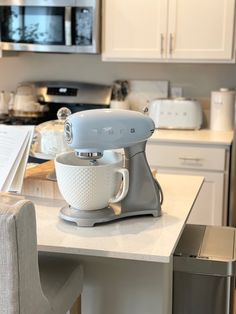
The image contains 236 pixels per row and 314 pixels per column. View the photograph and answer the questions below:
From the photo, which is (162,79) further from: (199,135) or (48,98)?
(48,98)

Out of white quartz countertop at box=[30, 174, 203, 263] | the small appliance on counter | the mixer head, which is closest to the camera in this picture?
white quartz countertop at box=[30, 174, 203, 263]

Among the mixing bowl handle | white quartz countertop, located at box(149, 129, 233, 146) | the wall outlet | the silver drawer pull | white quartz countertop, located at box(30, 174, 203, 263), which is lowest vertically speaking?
the silver drawer pull

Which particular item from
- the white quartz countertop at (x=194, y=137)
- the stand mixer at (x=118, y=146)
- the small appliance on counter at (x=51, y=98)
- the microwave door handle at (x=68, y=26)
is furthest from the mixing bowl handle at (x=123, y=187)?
the small appliance on counter at (x=51, y=98)

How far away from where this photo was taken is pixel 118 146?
60.3 inches

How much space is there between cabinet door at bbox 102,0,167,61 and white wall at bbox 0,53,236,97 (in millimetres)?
334

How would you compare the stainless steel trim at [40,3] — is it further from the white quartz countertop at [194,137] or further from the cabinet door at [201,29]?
the white quartz countertop at [194,137]

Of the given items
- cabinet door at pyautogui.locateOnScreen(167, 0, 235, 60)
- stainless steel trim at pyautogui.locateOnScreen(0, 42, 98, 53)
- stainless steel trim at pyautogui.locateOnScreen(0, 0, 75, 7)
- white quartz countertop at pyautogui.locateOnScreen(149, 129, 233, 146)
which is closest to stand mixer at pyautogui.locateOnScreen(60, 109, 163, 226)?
white quartz countertop at pyautogui.locateOnScreen(149, 129, 233, 146)

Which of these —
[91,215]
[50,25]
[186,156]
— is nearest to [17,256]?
[91,215]

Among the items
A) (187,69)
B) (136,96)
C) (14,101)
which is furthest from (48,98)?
(187,69)

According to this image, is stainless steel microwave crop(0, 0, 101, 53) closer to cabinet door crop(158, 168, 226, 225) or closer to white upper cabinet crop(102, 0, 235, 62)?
white upper cabinet crop(102, 0, 235, 62)

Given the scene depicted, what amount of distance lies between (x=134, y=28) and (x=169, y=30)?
230mm

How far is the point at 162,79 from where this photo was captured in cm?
371

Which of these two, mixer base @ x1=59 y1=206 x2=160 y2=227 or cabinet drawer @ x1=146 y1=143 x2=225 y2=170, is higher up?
mixer base @ x1=59 y1=206 x2=160 y2=227

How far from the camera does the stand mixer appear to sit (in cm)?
147
